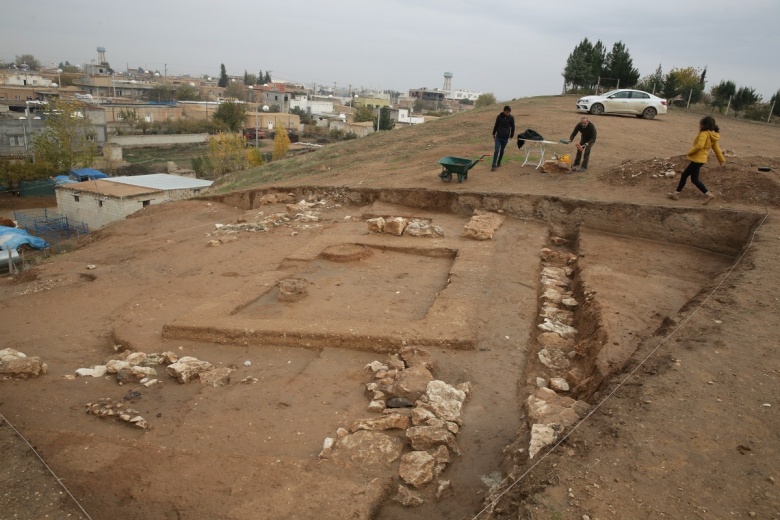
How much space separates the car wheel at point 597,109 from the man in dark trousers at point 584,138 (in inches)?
365

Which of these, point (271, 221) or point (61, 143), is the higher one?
point (271, 221)

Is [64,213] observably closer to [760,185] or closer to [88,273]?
[88,273]

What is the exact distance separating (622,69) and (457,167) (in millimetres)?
23986

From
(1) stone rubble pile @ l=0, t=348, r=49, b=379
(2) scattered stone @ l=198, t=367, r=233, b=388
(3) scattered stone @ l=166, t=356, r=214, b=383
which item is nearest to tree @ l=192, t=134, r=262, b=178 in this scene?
(1) stone rubble pile @ l=0, t=348, r=49, b=379

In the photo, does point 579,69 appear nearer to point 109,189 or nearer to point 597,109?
point 597,109

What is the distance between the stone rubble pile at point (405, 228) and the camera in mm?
9172

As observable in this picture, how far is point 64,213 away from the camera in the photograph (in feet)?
79.2

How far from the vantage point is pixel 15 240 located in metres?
17.2

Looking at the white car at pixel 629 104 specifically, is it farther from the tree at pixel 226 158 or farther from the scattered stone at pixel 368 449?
the tree at pixel 226 158

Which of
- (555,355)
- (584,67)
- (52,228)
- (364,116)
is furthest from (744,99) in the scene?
(364,116)

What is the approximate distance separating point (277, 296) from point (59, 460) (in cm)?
362

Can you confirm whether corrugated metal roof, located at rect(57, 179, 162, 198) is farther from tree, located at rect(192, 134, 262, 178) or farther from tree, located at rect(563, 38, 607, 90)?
tree, located at rect(563, 38, 607, 90)

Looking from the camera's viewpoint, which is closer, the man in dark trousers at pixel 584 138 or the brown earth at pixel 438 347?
the brown earth at pixel 438 347

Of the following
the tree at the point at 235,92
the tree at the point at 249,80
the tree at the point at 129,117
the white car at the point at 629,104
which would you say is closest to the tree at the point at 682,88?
the white car at the point at 629,104
